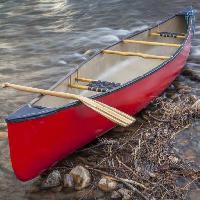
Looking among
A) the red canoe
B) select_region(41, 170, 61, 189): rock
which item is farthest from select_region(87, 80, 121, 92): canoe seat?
select_region(41, 170, 61, 189): rock

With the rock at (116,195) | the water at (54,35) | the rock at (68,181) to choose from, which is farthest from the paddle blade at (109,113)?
the water at (54,35)

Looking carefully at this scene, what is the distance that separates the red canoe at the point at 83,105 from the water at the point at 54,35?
2.72ft

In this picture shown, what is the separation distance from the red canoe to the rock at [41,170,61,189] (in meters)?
0.20

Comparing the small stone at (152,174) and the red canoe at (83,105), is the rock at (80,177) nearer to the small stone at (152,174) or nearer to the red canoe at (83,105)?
the red canoe at (83,105)

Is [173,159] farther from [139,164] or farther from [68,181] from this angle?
[68,181]

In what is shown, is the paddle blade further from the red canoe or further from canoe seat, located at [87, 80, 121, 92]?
canoe seat, located at [87, 80, 121, 92]

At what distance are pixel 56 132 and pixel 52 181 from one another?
3.09ft

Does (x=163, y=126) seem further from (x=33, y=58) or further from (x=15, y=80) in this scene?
(x=33, y=58)

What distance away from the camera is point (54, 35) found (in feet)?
59.1

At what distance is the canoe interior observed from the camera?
938cm

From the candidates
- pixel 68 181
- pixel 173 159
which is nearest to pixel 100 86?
pixel 173 159

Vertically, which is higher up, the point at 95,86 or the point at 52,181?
the point at 95,86

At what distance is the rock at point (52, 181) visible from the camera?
25.5ft

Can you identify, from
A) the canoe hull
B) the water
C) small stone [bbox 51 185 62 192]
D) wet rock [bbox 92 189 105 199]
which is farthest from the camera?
the water
